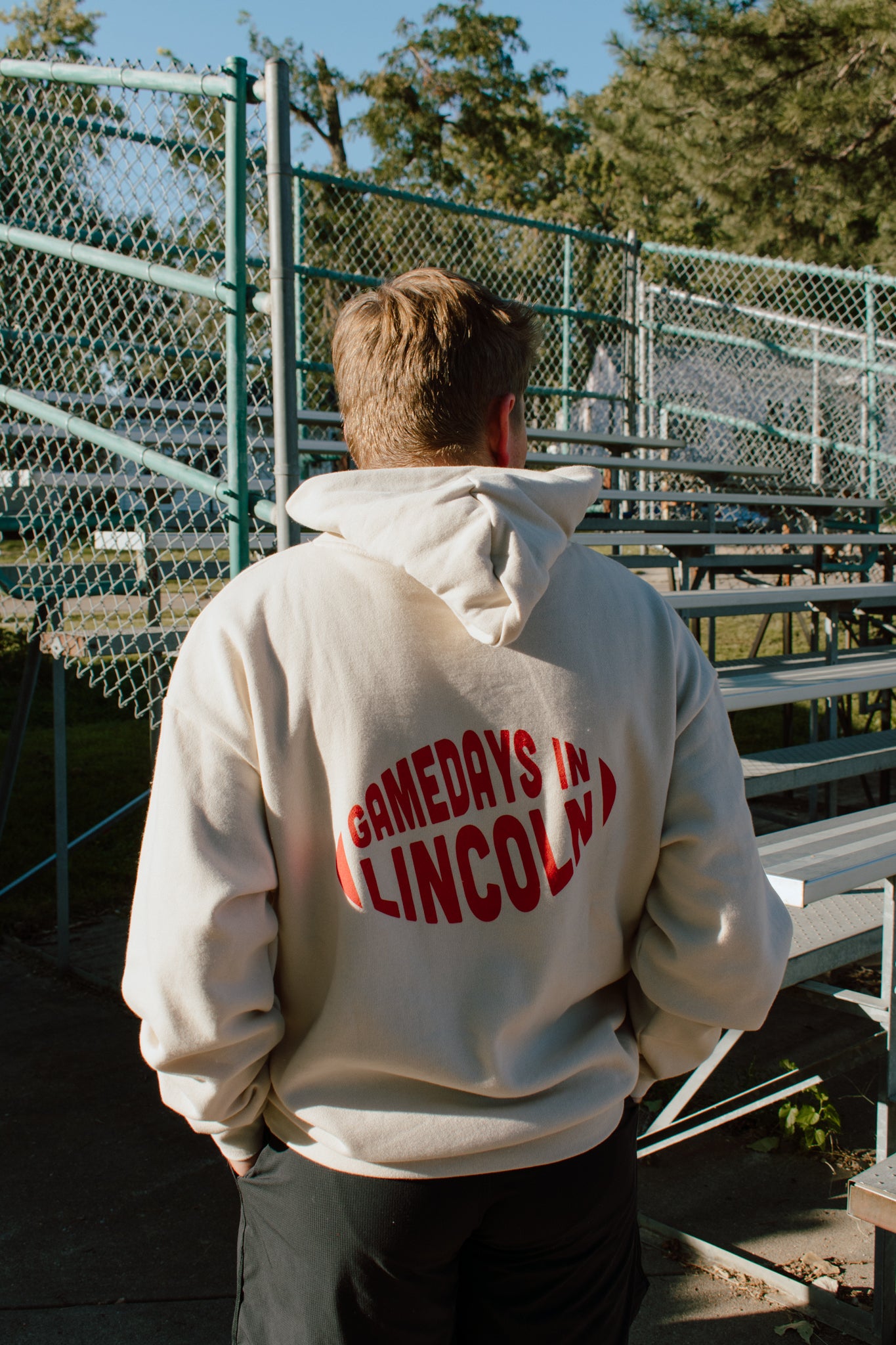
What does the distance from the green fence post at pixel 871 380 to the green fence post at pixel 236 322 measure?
5800 millimetres

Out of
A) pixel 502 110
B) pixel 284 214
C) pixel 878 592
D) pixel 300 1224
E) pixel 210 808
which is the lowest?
pixel 300 1224

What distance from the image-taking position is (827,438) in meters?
8.30

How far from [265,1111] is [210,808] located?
0.44 metres

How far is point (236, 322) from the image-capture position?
277cm

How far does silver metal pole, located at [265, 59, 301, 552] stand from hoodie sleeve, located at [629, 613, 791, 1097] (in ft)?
4.69

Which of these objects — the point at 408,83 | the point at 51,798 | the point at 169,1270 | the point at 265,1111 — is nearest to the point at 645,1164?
the point at 169,1270

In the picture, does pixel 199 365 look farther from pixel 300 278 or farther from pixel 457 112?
pixel 457 112

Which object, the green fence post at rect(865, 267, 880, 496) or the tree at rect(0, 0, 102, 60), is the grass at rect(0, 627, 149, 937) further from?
the tree at rect(0, 0, 102, 60)

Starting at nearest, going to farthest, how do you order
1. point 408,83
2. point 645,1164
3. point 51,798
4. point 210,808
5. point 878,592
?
point 210,808
point 645,1164
point 878,592
point 51,798
point 408,83

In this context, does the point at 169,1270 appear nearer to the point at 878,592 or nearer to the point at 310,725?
the point at 310,725

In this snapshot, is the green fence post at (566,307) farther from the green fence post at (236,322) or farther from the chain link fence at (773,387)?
the green fence post at (236,322)

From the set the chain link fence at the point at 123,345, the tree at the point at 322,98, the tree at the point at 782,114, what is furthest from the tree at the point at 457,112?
the chain link fence at the point at 123,345

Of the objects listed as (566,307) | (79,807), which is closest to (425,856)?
(566,307)

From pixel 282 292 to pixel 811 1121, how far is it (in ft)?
9.44
